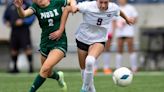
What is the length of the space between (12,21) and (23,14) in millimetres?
9060

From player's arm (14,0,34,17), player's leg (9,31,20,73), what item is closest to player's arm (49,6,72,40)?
player's arm (14,0,34,17)

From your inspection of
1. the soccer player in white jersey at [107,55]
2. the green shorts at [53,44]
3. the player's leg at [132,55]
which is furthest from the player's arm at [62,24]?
the player's leg at [132,55]

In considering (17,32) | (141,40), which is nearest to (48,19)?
(17,32)

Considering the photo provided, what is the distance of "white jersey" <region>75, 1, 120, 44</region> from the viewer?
1201cm

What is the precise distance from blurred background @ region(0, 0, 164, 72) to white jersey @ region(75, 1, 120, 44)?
1010 centimetres

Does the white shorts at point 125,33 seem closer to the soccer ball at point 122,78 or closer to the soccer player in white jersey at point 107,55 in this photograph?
the soccer player in white jersey at point 107,55

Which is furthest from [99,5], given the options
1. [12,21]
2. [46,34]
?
[12,21]

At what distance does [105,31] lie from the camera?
12.1 m

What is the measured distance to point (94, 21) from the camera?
12.0 metres

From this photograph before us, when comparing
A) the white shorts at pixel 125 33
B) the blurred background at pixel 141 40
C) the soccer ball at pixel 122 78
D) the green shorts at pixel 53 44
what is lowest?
the blurred background at pixel 141 40

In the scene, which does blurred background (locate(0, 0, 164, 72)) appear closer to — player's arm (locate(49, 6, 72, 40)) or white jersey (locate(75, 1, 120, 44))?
white jersey (locate(75, 1, 120, 44))

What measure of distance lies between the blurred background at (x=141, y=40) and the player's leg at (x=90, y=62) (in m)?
10.3

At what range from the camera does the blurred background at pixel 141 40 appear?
2244 cm

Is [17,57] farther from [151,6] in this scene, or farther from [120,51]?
[151,6]
